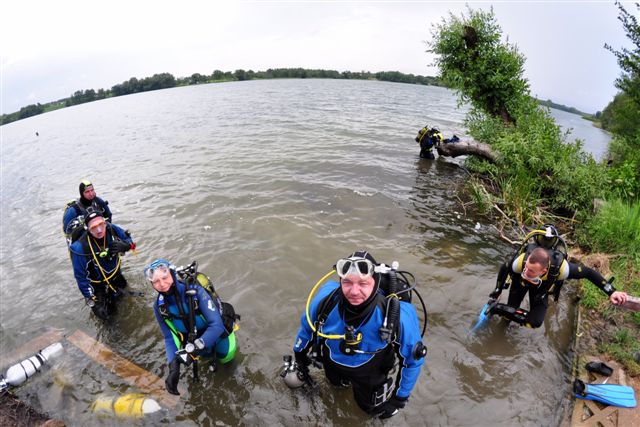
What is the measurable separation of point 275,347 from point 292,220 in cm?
467

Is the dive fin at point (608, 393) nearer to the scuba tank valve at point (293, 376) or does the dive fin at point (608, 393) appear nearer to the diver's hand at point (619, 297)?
the diver's hand at point (619, 297)

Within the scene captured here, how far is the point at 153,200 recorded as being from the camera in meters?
11.7

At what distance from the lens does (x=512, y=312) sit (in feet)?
16.7

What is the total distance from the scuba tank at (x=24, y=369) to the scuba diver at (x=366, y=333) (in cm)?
499

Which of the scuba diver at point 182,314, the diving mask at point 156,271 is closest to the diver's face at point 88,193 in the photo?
the scuba diver at point 182,314

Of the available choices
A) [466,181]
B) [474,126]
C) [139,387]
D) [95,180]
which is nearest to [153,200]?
[95,180]

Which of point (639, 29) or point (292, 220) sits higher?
point (639, 29)

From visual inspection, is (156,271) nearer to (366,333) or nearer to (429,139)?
(366,333)

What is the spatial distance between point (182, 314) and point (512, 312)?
5.14 metres

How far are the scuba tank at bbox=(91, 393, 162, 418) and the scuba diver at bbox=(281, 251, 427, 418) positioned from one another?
2.61 m

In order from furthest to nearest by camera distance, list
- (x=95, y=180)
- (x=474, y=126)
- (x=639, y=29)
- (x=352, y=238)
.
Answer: (x=95, y=180) < (x=474, y=126) < (x=639, y=29) < (x=352, y=238)

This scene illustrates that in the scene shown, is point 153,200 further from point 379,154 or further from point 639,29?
point 639,29

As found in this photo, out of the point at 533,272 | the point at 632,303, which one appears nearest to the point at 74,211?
the point at 533,272

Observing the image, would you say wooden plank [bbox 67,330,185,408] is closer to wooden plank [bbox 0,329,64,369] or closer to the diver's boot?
wooden plank [bbox 0,329,64,369]
